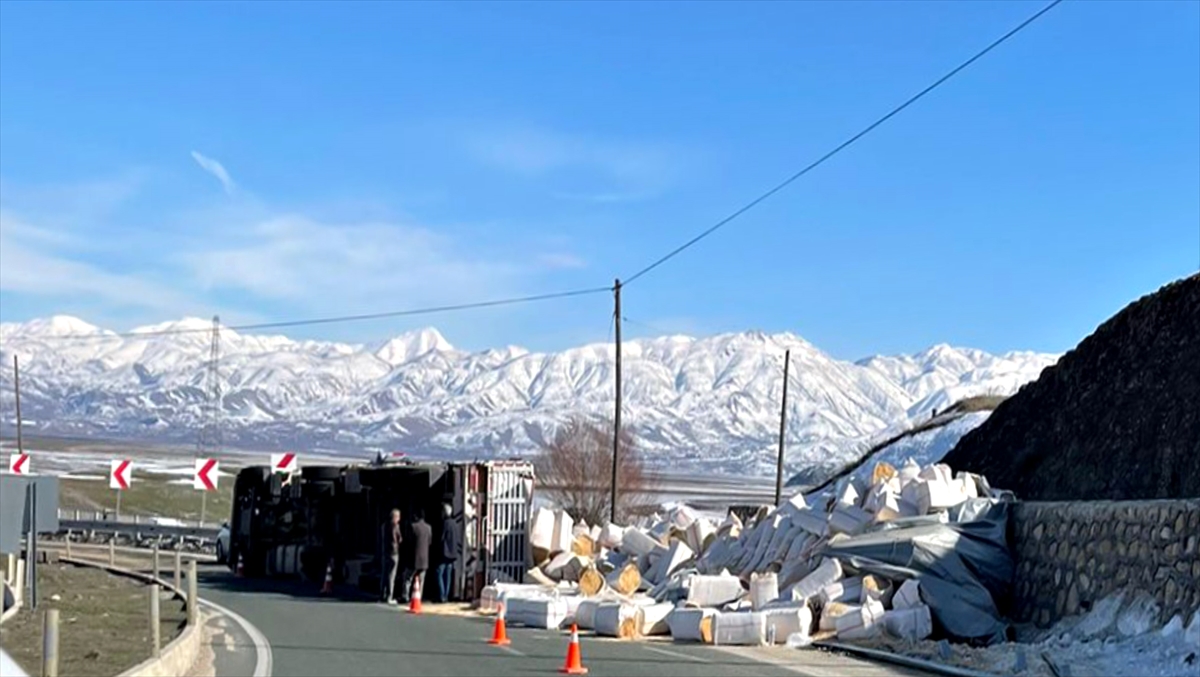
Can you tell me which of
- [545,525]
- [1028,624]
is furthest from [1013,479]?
[1028,624]

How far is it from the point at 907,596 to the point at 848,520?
143 inches

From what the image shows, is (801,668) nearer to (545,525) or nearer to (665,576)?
(665,576)

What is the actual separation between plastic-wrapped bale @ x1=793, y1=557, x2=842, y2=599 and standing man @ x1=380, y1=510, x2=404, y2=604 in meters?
8.41

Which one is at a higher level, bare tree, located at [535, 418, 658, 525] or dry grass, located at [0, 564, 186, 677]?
bare tree, located at [535, 418, 658, 525]

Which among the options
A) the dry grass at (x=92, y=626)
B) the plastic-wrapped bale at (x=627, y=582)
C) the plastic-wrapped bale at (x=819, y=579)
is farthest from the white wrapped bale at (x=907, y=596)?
the dry grass at (x=92, y=626)

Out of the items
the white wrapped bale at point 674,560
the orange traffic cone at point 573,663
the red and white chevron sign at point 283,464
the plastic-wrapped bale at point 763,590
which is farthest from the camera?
the red and white chevron sign at point 283,464

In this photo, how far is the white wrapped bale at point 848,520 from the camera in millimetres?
24156

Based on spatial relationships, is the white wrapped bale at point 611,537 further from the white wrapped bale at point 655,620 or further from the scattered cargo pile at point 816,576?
the white wrapped bale at point 655,620

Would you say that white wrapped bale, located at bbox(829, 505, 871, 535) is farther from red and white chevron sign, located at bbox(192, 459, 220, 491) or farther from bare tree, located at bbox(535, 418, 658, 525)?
bare tree, located at bbox(535, 418, 658, 525)

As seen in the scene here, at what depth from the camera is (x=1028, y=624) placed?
2098 cm

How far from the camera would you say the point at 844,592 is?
21.7 m

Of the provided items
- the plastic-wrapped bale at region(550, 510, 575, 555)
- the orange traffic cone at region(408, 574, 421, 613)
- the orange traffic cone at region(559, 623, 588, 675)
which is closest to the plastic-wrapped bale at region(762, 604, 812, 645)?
Answer: the orange traffic cone at region(559, 623, 588, 675)

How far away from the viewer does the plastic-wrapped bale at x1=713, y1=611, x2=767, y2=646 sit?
67.3ft

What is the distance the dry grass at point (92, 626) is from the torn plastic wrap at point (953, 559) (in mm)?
9954
